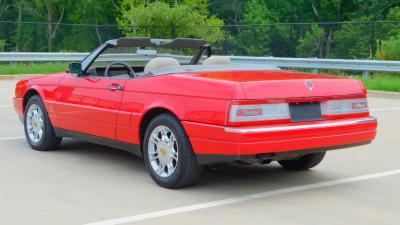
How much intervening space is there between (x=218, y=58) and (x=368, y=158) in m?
2.22

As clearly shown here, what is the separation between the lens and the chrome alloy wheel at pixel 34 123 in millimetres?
8430

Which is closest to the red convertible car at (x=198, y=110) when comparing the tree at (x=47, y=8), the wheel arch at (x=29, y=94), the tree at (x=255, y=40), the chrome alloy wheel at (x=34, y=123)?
the chrome alloy wheel at (x=34, y=123)

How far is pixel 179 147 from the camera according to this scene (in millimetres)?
6184

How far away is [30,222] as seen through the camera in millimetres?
5238

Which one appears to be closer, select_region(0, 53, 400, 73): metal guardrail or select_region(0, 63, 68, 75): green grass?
select_region(0, 53, 400, 73): metal guardrail

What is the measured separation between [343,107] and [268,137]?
3.44 feet

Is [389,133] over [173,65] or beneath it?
beneath

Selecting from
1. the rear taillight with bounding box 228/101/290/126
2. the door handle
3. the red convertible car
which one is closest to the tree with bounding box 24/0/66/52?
the red convertible car

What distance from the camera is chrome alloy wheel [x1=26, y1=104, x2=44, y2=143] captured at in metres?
8.43

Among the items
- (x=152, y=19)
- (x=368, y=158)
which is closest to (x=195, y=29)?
(x=152, y=19)

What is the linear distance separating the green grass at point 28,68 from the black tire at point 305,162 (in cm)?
1755

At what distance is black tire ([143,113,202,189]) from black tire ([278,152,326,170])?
1449 millimetres

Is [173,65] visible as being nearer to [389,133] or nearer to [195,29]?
[389,133]

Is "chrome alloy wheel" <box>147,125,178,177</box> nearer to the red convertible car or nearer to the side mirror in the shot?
the red convertible car
